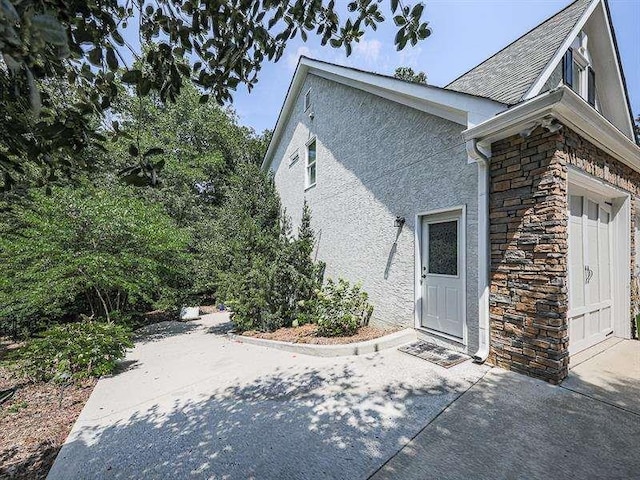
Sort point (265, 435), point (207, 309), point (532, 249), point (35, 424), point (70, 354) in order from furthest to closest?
1. point (207, 309)
2. point (70, 354)
3. point (532, 249)
4. point (35, 424)
5. point (265, 435)

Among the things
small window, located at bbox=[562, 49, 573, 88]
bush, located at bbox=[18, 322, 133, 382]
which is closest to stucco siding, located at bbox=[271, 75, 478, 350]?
small window, located at bbox=[562, 49, 573, 88]

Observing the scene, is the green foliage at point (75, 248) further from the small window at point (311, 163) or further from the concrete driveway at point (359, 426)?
the small window at point (311, 163)

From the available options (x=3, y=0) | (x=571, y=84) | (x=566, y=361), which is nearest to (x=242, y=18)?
(x=3, y=0)

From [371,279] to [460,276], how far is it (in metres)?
2.29

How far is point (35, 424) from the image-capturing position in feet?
12.2

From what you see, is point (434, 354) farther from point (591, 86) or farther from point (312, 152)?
point (312, 152)

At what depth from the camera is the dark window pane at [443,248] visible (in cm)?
502

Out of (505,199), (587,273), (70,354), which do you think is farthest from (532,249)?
(70,354)

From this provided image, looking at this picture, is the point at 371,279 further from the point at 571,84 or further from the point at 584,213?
the point at 571,84

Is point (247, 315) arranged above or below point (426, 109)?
below

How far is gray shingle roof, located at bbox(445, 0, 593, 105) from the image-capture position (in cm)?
449

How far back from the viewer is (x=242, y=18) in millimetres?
1881

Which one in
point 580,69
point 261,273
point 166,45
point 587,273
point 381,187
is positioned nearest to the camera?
point 166,45

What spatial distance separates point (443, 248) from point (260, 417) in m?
3.87
